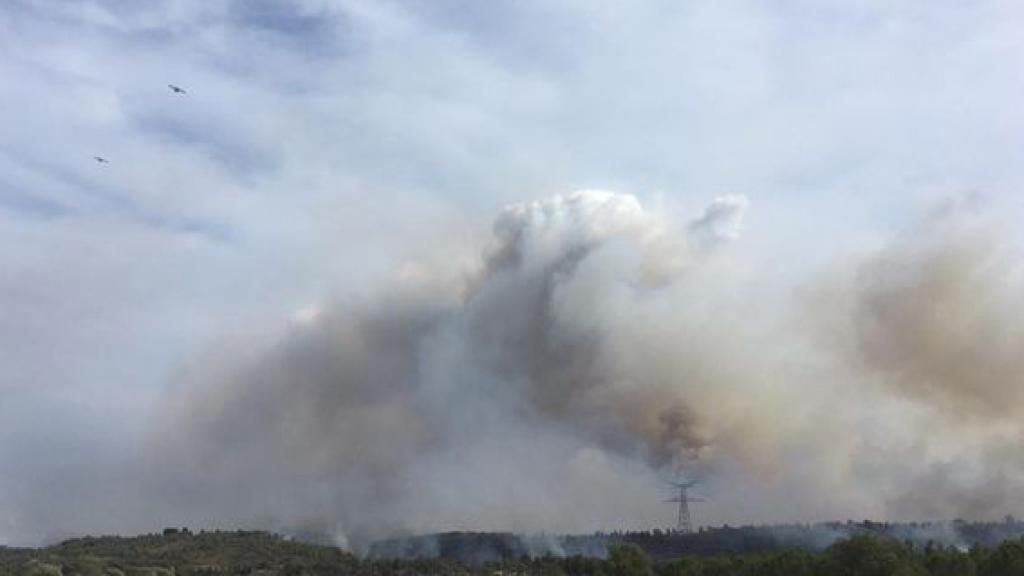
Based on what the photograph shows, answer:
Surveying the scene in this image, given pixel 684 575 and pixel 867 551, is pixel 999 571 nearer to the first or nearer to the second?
pixel 867 551

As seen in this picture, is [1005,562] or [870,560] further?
[1005,562]

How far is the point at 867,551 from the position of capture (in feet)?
530

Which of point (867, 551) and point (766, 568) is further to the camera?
point (766, 568)

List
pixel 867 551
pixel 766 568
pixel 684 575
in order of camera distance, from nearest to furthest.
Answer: pixel 867 551
pixel 766 568
pixel 684 575

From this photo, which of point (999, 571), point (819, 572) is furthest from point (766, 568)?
point (999, 571)

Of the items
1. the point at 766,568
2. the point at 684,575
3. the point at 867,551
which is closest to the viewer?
the point at 867,551

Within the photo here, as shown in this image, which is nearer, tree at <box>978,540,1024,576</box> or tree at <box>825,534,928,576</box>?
tree at <box>825,534,928,576</box>

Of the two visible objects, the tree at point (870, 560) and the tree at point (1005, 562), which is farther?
the tree at point (1005, 562)

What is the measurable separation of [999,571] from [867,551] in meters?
22.2

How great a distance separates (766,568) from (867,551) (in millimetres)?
26089

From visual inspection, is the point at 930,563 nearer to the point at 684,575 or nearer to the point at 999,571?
the point at 999,571

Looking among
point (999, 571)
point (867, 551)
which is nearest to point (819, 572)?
point (867, 551)

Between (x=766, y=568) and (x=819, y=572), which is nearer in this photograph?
(x=819, y=572)

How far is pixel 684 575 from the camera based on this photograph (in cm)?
19988
